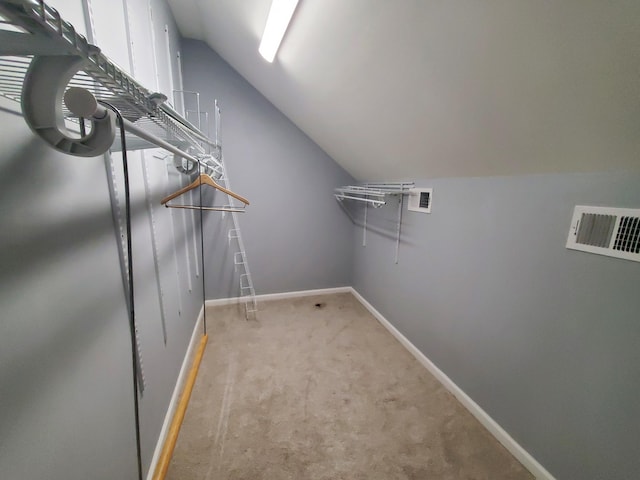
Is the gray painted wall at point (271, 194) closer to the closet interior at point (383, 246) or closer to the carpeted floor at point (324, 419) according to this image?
A: the closet interior at point (383, 246)

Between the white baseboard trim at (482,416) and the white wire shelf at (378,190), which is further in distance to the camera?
the white wire shelf at (378,190)

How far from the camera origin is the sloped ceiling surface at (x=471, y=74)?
0.78 meters

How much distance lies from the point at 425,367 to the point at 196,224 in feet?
8.81

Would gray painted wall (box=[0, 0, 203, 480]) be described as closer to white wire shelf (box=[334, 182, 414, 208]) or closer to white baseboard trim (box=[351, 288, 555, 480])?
white wire shelf (box=[334, 182, 414, 208])

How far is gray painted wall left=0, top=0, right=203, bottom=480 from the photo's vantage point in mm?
586

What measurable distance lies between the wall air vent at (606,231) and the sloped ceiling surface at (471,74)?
0.19m

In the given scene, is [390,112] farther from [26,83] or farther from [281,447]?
[281,447]

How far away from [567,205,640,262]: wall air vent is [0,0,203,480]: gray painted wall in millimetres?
2016

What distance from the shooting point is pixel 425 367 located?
2207mm

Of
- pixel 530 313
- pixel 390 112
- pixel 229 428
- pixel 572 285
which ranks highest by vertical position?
pixel 390 112

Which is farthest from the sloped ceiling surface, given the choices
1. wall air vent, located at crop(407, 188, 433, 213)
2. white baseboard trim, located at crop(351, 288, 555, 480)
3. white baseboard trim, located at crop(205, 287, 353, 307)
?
white baseboard trim, located at crop(205, 287, 353, 307)

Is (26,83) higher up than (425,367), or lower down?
higher up

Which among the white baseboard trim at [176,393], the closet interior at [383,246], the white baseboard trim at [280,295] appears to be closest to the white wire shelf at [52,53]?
the closet interior at [383,246]

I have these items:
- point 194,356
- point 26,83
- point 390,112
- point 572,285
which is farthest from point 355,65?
point 194,356
